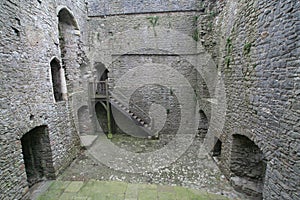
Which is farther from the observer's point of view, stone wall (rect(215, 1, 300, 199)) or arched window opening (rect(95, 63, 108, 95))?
arched window opening (rect(95, 63, 108, 95))

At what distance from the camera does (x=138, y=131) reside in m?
8.48

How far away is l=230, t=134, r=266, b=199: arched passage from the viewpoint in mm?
4262

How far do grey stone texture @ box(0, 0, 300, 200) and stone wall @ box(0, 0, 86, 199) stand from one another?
22 mm

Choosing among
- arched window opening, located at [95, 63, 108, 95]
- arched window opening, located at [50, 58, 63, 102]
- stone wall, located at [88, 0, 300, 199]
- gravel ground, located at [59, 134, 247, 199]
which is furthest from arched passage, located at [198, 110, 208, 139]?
arched window opening, located at [50, 58, 63, 102]

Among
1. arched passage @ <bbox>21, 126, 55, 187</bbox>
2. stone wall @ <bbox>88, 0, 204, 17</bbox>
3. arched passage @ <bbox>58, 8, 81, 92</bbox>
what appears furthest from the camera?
stone wall @ <bbox>88, 0, 204, 17</bbox>

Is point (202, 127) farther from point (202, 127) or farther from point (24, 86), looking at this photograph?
point (24, 86)

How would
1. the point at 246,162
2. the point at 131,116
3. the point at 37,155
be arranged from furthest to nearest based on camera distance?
the point at 131,116
the point at 37,155
the point at 246,162

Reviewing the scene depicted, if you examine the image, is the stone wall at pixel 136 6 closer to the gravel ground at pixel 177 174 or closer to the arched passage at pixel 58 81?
the arched passage at pixel 58 81

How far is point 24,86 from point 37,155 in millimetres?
2091

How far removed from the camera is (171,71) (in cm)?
803

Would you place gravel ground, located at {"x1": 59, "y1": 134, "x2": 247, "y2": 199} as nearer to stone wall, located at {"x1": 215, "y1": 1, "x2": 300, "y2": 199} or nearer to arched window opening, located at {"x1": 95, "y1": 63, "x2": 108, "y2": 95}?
stone wall, located at {"x1": 215, "y1": 1, "x2": 300, "y2": 199}

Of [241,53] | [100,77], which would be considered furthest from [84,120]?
[241,53]

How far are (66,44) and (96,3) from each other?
283 centimetres

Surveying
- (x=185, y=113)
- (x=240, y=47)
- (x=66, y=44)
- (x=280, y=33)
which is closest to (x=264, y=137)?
(x=280, y=33)
